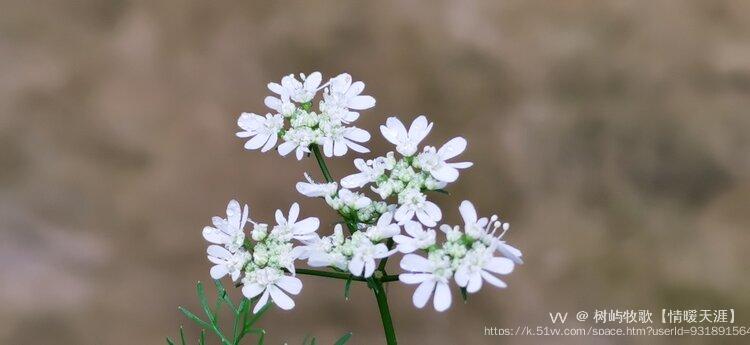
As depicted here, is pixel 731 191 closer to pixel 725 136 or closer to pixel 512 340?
pixel 725 136

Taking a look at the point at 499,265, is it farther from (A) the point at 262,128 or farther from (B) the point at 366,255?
(A) the point at 262,128

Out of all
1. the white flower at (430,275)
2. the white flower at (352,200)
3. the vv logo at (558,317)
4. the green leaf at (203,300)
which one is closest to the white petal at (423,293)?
the white flower at (430,275)

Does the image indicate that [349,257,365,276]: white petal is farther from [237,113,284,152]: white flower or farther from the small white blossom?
[237,113,284,152]: white flower

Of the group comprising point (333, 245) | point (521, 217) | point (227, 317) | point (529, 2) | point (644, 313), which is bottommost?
point (333, 245)

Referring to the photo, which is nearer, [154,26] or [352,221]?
[352,221]

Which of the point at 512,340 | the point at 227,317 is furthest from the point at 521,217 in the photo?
the point at 227,317

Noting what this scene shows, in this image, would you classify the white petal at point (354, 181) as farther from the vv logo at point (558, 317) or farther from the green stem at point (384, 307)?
the vv logo at point (558, 317)

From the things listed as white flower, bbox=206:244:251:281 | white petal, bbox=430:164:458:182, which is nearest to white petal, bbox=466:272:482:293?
white petal, bbox=430:164:458:182
